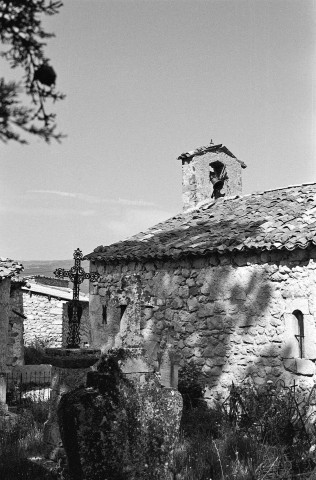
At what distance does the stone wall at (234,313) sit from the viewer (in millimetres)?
8984

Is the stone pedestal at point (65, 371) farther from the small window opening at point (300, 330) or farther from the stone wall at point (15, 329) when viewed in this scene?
the stone wall at point (15, 329)

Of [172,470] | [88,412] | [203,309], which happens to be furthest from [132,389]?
[203,309]

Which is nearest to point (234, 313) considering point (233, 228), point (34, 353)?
point (233, 228)

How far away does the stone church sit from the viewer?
903 centimetres

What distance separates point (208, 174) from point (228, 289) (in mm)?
5697

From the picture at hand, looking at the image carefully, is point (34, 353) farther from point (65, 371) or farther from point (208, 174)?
point (65, 371)

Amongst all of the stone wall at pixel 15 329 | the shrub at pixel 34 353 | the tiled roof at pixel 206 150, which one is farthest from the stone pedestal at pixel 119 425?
the shrub at pixel 34 353

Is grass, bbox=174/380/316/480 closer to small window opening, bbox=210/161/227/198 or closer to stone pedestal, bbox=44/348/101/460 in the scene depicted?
stone pedestal, bbox=44/348/101/460

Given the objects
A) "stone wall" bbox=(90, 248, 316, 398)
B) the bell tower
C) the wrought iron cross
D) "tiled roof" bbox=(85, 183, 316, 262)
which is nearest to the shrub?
"tiled roof" bbox=(85, 183, 316, 262)

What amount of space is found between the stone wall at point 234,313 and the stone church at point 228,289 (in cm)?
2

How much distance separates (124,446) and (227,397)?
563 centimetres

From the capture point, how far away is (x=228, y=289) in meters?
10.0

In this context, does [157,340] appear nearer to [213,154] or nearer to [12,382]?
[12,382]

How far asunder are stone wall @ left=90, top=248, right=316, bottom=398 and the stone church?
2 centimetres
